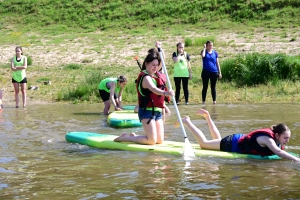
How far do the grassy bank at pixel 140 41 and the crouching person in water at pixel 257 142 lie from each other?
626 centimetres

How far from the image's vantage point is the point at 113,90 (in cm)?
1159

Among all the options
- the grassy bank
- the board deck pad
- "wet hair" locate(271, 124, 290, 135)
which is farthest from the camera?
the grassy bank

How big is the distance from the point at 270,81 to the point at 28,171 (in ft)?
31.5

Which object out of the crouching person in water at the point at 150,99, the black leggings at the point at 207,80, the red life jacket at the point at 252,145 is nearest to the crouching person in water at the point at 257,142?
the red life jacket at the point at 252,145

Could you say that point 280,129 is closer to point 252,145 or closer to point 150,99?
point 252,145

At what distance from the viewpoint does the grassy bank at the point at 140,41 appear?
15.2m

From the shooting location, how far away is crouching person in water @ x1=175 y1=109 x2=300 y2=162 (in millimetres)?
6941

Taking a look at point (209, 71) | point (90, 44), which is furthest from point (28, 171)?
point (90, 44)

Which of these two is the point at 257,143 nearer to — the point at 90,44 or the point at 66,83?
the point at 66,83

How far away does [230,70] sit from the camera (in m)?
15.8

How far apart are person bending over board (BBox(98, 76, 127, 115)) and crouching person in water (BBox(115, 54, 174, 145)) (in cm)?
336

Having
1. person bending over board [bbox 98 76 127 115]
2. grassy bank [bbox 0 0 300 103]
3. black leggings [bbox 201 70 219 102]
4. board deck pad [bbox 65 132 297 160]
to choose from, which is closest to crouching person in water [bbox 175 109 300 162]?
board deck pad [bbox 65 132 297 160]

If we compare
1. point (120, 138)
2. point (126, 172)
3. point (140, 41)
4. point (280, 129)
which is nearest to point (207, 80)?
point (120, 138)

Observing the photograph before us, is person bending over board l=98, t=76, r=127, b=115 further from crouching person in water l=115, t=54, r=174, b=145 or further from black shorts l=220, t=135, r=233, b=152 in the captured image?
black shorts l=220, t=135, r=233, b=152
